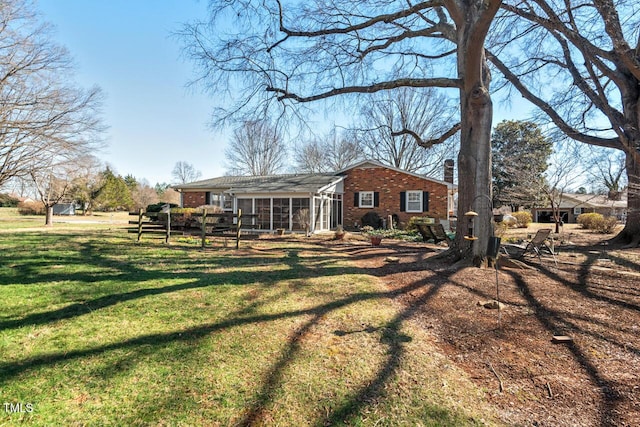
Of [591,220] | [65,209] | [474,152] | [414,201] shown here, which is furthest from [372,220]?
[65,209]

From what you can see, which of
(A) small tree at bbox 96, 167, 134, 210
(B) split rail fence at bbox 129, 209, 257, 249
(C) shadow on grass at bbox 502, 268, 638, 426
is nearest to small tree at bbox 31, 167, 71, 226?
(B) split rail fence at bbox 129, 209, 257, 249

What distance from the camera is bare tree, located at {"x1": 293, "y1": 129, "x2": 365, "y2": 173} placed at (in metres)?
33.8

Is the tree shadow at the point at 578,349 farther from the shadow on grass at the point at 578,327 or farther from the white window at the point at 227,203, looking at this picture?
the white window at the point at 227,203

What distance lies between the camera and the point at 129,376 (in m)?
2.76

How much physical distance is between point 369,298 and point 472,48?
5.75 meters

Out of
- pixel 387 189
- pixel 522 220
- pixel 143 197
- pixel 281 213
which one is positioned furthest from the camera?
pixel 143 197

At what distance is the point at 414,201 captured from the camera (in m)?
18.4

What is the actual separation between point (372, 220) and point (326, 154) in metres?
18.0

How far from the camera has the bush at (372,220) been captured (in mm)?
18578

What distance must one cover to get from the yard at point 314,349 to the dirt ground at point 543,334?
0.06ft

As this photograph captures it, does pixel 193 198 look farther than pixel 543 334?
Yes

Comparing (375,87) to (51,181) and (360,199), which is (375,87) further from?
(51,181)

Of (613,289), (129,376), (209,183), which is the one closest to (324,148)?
(209,183)

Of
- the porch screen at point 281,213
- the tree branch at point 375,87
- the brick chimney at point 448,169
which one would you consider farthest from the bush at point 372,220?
the tree branch at point 375,87
